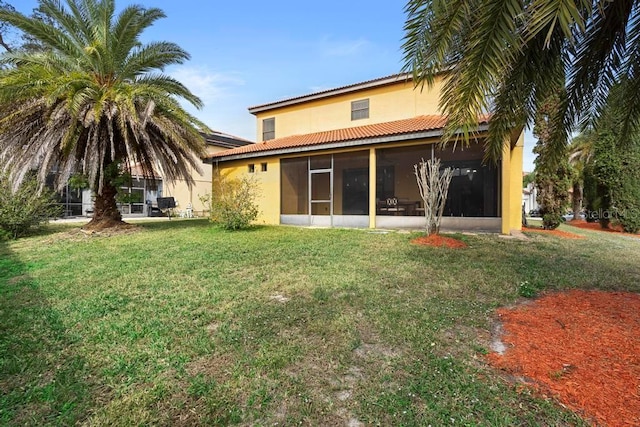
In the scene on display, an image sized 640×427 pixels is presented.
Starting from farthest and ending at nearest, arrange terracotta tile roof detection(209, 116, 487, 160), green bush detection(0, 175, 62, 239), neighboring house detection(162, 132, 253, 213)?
neighboring house detection(162, 132, 253, 213), terracotta tile roof detection(209, 116, 487, 160), green bush detection(0, 175, 62, 239)

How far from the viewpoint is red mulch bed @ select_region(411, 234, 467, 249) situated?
28.9 ft

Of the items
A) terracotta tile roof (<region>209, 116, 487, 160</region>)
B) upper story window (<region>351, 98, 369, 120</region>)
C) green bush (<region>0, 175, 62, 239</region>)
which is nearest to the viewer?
green bush (<region>0, 175, 62, 239</region>)

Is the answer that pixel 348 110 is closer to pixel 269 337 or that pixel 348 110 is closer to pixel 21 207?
pixel 21 207

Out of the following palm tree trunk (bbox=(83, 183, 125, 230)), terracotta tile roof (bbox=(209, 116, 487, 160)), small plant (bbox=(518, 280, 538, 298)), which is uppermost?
terracotta tile roof (bbox=(209, 116, 487, 160))

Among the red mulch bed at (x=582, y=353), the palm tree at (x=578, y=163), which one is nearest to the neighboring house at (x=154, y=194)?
the red mulch bed at (x=582, y=353)

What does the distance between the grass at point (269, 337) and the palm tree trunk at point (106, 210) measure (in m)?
4.58

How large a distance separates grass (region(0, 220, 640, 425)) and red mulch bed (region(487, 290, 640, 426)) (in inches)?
9.9

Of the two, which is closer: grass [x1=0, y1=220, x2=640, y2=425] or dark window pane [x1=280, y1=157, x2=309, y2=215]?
grass [x1=0, y1=220, x2=640, y2=425]

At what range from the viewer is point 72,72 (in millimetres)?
10906

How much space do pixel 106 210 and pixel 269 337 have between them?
1161 centimetres

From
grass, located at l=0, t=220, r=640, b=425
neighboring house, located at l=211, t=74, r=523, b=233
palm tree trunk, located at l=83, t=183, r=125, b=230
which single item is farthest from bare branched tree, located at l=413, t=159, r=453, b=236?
palm tree trunk, located at l=83, t=183, r=125, b=230

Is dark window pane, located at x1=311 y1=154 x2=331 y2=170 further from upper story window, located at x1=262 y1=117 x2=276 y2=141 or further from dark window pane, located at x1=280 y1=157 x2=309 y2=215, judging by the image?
upper story window, located at x1=262 y1=117 x2=276 y2=141

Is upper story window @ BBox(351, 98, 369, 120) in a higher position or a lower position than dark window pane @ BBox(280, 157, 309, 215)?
higher

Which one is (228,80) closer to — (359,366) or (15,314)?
Result: (15,314)
